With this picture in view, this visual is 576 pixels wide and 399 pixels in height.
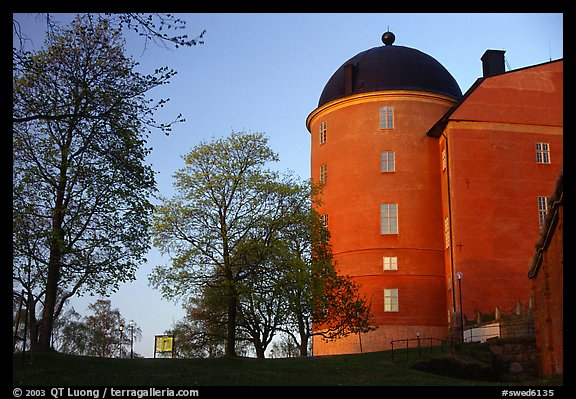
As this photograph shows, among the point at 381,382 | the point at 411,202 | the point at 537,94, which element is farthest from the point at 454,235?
the point at 381,382

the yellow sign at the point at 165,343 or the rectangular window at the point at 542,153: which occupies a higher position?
the rectangular window at the point at 542,153

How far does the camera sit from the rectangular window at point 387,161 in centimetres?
4506

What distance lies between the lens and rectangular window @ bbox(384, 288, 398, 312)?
42688 mm

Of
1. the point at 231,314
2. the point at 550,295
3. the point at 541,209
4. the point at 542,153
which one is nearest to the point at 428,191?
the point at 541,209

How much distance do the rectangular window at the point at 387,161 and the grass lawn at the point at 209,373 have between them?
19.0 m

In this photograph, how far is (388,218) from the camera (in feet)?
145

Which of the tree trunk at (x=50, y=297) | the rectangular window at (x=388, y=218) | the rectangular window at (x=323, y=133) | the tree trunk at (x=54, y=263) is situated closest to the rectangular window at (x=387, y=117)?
the rectangular window at (x=323, y=133)

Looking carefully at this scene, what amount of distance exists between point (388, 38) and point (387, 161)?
37.6 ft

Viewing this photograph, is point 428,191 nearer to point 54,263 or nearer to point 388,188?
point 388,188

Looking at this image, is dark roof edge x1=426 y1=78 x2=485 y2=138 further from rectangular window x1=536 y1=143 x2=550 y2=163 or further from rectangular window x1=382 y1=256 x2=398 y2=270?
rectangular window x1=382 y1=256 x2=398 y2=270

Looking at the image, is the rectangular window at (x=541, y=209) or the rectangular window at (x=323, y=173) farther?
the rectangular window at (x=323, y=173)

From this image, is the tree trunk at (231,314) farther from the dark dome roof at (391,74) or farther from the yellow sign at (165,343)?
the dark dome roof at (391,74)

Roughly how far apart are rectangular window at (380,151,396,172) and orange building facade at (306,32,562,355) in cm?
6
